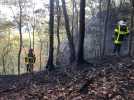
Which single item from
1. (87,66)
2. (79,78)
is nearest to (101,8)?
(87,66)

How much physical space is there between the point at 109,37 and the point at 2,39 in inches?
716

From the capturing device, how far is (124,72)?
36.1 feet

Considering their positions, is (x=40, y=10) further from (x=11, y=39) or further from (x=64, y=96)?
(x=64, y=96)

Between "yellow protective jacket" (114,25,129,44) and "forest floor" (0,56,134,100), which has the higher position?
"yellow protective jacket" (114,25,129,44)

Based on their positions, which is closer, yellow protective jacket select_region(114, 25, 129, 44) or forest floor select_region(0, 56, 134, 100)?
forest floor select_region(0, 56, 134, 100)

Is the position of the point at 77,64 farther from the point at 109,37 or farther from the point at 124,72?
the point at 109,37

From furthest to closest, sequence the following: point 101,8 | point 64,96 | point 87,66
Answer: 1. point 101,8
2. point 87,66
3. point 64,96

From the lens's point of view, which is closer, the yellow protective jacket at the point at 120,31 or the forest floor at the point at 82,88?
the forest floor at the point at 82,88

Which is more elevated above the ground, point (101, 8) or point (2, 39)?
point (101, 8)

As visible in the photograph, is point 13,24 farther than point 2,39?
No

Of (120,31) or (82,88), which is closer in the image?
(82,88)

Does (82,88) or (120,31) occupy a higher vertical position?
(120,31)

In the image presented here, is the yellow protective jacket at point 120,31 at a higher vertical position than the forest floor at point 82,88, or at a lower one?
higher

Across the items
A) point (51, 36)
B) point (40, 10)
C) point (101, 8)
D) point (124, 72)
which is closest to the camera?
point (124, 72)
